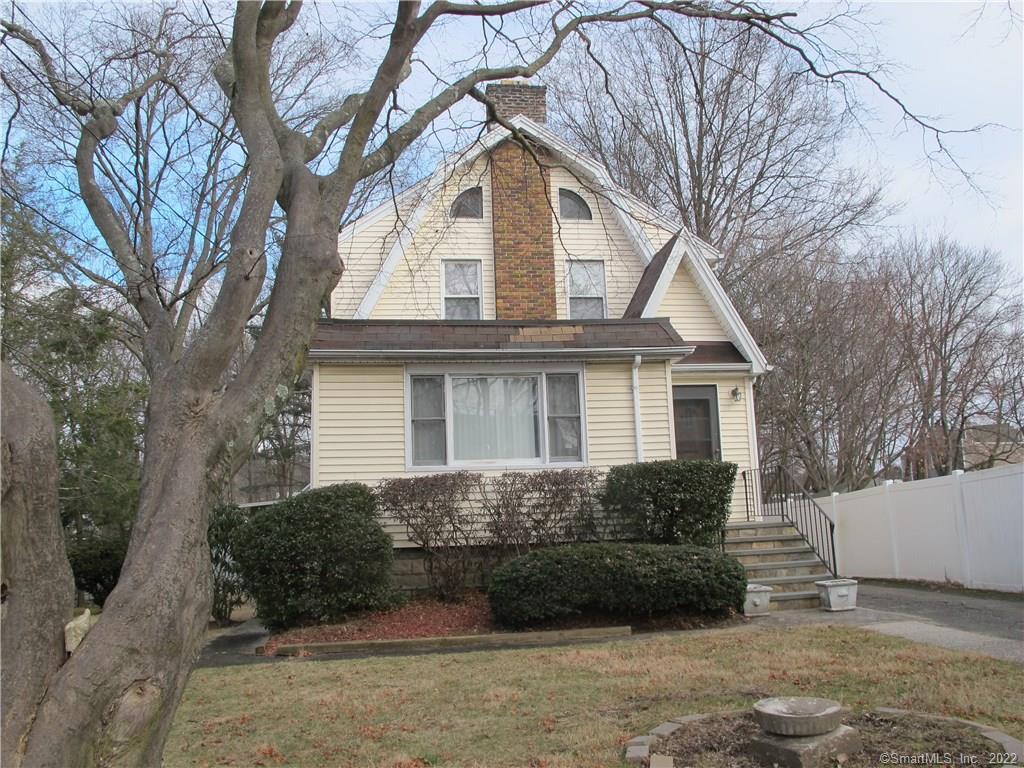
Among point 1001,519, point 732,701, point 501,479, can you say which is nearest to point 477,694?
point 732,701

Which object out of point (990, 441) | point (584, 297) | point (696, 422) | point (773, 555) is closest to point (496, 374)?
point (584, 297)

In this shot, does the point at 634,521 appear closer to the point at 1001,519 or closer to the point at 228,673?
the point at 1001,519

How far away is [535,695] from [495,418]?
7.68 meters

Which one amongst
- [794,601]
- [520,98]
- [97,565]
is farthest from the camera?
[520,98]

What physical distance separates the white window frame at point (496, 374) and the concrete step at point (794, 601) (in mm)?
3692

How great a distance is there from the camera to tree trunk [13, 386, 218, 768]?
11.6 feet

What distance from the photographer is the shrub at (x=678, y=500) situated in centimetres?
1273

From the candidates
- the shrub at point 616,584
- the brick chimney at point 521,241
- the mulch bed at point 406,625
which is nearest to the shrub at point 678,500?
the shrub at point 616,584

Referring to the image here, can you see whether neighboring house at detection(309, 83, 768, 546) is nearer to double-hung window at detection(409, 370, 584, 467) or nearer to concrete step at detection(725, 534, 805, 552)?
double-hung window at detection(409, 370, 584, 467)

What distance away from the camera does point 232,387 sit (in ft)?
15.5

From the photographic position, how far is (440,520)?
12.7 meters

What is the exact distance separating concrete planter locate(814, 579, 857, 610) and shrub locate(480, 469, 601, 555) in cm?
340

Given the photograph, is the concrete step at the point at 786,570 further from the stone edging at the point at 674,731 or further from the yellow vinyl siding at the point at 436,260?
the stone edging at the point at 674,731

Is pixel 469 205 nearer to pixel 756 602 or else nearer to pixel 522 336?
pixel 522 336
